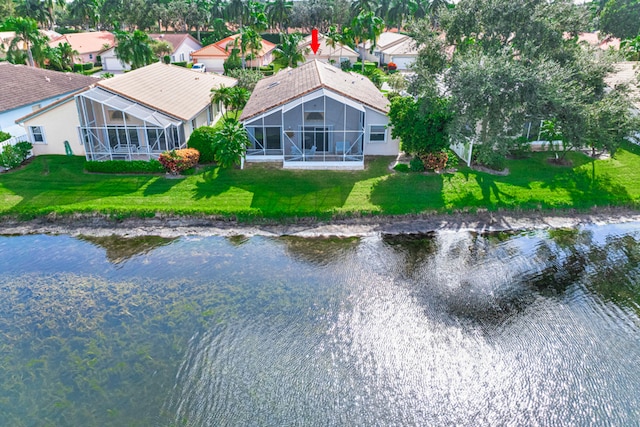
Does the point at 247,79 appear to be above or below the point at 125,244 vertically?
above

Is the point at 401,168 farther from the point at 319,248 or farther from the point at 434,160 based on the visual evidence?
the point at 319,248

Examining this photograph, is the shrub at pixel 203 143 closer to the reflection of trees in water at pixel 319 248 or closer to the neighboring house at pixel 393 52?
the reflection of trees in water at pixel 319 248

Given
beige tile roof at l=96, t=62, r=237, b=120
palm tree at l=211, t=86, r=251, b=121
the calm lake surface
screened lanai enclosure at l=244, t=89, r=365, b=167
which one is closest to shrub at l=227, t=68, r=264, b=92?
beige tile roof at l=96, t=62, r=237, b=120

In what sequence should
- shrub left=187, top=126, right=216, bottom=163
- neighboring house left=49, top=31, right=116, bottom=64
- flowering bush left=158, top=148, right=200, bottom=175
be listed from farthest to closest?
neighboring house left=49, top=31, right=116, bottom=64 < shrub left=187, top=126, right=216, bottom=163 < flowering bush left=158, top=148, right=200, bottom=175

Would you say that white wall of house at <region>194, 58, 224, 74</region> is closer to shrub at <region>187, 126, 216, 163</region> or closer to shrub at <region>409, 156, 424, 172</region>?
shrub at <region>187, 126, 216, 163</region>

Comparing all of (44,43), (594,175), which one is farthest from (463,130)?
(44,43)

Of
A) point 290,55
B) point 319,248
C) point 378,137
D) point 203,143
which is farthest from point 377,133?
point 290,55

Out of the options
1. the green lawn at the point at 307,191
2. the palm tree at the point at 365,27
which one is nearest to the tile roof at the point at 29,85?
the green lawn at the point at 307,191
